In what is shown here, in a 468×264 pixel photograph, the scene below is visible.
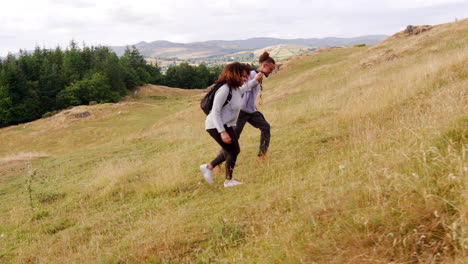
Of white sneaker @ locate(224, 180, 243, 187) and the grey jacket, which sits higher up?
the grey jacket

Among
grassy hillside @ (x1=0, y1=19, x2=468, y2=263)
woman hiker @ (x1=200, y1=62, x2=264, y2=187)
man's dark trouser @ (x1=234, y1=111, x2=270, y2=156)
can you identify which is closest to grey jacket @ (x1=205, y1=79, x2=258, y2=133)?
woman hiker @ (x1=200, y1=62, x2=264, y2=187)

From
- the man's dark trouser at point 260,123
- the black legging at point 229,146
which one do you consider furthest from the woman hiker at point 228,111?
the man's dark trouser at point 260,123

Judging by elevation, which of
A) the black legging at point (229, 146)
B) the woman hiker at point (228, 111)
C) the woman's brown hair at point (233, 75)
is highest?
the woman's brown hair at point (233, 75)

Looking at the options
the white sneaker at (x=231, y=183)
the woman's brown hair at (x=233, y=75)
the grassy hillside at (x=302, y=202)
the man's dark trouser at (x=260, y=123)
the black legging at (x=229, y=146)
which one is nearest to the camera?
the grassy hillside at (x=302, y=202)

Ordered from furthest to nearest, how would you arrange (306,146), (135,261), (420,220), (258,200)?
1. (306,146)
2. (258,200)
3. (135,261)
4. (420,220)

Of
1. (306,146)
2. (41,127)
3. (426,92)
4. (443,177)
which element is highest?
(426,92)

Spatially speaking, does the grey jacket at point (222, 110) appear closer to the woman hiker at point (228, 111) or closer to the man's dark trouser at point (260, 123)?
the woman hiker at point (228, 111)

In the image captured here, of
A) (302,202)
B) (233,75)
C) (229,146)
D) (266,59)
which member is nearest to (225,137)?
(229,146)

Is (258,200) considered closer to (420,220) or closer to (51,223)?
(420,220)

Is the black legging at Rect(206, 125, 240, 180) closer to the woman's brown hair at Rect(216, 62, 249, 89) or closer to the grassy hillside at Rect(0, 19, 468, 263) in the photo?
the grassy hillside at Rect(0, 19, 468, 263)

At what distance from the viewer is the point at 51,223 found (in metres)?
6.46

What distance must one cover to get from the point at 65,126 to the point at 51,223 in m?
35.9

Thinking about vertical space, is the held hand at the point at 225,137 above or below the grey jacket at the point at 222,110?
below

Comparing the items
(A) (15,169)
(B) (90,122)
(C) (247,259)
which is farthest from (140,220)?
(B) (90,122)
